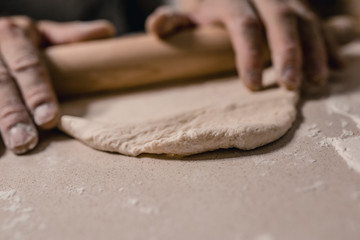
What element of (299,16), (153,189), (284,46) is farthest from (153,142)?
(299,16)

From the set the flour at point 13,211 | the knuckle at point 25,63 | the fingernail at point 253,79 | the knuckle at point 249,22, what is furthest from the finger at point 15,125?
the knuckle at point 249,22

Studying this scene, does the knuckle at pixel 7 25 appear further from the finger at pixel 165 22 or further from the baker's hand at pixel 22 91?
the finger at pixel 165 22

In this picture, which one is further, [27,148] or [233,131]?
[27,148]

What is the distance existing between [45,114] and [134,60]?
0.51 m

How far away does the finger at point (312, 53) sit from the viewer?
138 centimetres

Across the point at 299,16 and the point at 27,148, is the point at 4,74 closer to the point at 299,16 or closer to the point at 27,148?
the point at 27,148

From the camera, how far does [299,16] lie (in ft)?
4.77

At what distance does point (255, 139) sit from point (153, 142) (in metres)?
0.32

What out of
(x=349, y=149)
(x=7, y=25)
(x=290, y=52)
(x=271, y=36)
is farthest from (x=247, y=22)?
(x=7, y=25)

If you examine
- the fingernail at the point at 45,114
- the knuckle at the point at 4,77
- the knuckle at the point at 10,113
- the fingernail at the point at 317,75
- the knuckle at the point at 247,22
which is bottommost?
the fingernail at the point at 317,75

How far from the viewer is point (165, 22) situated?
147cm

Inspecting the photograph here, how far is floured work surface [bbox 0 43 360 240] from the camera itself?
729 millimetres

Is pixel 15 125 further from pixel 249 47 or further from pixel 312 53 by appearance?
pixel 312 53

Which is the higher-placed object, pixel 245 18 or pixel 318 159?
pixel 245 18
